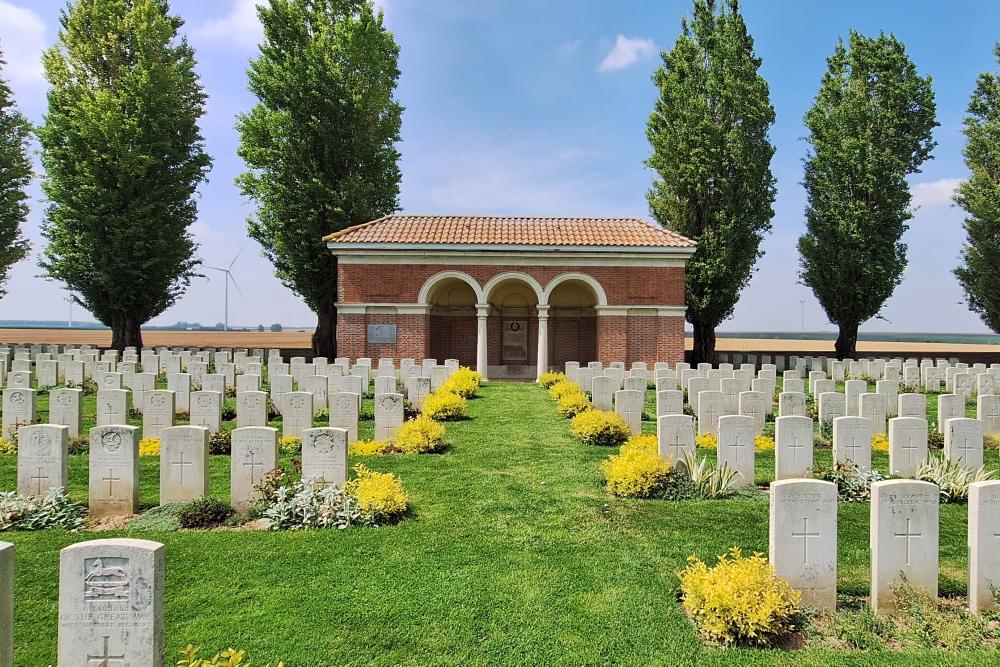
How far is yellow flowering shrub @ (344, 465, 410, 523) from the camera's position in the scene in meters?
6.13

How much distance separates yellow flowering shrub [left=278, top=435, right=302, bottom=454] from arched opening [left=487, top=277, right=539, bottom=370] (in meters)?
15.5

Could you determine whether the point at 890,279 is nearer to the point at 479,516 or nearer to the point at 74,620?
the point at 479,516

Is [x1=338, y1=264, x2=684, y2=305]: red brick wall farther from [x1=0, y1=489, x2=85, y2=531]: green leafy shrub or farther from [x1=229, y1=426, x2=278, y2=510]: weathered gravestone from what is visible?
[x1=0, y1=489, x2=85, y2=531]: green leafy shrub

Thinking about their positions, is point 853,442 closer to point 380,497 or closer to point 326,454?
point 380,497

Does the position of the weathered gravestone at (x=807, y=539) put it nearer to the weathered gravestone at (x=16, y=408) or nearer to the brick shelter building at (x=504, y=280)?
the weathered gravestone at (x=16, y=408)

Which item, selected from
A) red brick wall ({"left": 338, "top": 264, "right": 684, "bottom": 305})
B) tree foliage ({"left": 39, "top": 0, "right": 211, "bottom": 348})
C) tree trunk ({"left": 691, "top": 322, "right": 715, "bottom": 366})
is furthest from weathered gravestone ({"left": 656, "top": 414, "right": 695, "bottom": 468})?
tree foliage ({"left": 39, "top": 0, "right": 211, "bottom": 348})

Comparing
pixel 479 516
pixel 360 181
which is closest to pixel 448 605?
Answer: pixel 479 516

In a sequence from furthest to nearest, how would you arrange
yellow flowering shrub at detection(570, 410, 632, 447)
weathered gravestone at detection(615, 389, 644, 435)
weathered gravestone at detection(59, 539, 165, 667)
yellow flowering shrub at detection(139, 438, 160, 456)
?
weathered gravestone at detection(615, 389, 644, 435) < yellow flowering shrub at detection(570, 410, 632, 447) < yellow flowering shrub at detection(139, 438, 160, 456) < weathered gravestone at detection(59, 539, 165, 667)

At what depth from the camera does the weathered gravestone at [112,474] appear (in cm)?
645

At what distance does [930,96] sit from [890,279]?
834cm

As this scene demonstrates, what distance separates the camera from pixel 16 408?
10.2 metres

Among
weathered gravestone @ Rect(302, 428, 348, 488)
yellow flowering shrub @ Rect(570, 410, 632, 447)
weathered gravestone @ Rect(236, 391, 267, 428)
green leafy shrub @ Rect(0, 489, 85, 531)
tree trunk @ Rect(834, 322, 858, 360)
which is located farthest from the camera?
tree trunk @ Rect(834, 322, 858, 360)

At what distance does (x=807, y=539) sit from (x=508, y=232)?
1995 cm

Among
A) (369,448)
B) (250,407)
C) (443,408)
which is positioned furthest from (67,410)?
(443,408)
